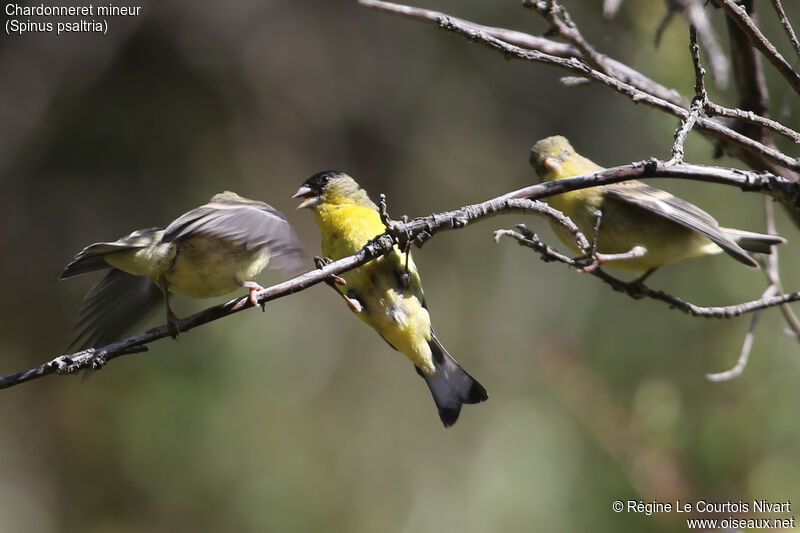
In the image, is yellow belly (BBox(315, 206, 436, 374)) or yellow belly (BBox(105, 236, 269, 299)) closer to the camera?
yellow belly (BBox(105, 236, 269, 299))

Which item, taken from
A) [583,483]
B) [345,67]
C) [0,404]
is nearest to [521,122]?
[345,67]

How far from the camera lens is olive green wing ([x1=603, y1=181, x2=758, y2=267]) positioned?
122 inches

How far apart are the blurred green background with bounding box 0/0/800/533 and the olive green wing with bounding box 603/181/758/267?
1.63 ft

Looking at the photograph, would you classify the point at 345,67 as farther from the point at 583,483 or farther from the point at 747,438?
the point at 747,438

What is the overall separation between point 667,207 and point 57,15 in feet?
17.8

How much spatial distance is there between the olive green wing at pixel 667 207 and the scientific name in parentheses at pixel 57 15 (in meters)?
5.04

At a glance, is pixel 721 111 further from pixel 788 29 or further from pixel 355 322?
pixel 355 322

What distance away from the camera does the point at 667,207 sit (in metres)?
3.31

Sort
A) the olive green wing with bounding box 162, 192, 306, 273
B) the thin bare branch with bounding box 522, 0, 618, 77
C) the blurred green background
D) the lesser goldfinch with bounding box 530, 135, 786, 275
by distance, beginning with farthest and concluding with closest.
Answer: the blurred green background < the lesser goldfinch with bounding box 530, 135, 786, 275 < the olive green wing with bounding box 162, 192, 306, 273 < the thin bare branch with bounding box 522, 0, 618, 77

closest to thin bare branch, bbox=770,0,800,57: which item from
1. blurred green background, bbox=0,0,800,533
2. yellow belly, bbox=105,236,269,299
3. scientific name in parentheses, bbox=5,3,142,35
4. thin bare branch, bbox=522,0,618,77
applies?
thin bare branch, bbox=522,0,618,77

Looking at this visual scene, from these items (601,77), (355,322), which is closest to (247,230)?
(601,77)

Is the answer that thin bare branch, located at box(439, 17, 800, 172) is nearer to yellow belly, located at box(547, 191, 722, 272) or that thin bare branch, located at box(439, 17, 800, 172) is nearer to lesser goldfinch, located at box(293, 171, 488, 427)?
lesser goldfinch, located at box(293, 171, 488, 427)

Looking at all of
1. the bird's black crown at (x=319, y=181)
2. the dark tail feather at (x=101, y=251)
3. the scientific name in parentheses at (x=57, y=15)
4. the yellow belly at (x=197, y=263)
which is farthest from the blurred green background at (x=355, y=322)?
the dark tail feather at (x=101, y=251)

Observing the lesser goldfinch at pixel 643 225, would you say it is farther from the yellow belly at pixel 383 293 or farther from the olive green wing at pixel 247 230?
the olive green wing at pixel 247 230
